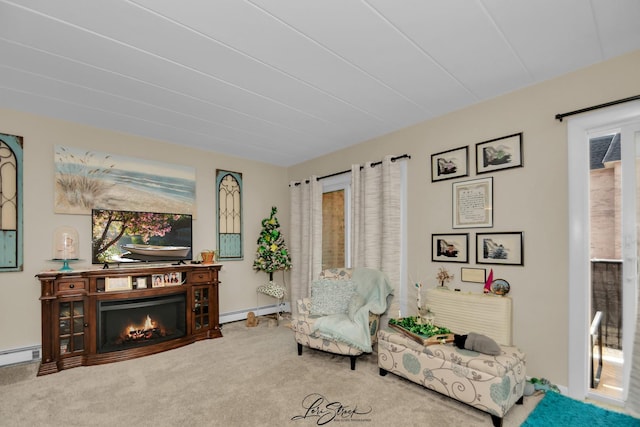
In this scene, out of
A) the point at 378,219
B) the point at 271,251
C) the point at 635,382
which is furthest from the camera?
the point at 271,251

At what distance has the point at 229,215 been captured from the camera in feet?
16.1

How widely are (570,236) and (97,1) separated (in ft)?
12.0

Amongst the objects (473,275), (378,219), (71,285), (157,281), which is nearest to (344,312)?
(378,219)

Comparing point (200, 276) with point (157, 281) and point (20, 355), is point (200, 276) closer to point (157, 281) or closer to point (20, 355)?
point (157, 281)

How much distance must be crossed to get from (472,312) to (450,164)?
1513 mm

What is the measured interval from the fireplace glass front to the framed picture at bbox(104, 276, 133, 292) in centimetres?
14

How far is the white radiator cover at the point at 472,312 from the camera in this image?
2770 millimetres

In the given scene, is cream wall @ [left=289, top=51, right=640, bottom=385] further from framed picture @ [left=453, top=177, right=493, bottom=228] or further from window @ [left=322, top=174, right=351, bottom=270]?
window @ [left=322, top=174, right=351, bottom=270]

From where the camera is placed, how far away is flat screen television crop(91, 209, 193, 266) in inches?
147

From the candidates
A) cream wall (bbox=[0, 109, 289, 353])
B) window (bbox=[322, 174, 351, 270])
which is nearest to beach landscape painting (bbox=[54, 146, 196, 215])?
cream wall (bbox=[0, 109, 289, 353])

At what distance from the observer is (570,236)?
253 centimetres

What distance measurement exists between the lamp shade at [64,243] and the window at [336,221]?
320 centimetres

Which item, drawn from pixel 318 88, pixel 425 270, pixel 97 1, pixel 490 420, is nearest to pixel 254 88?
pixel 318 88

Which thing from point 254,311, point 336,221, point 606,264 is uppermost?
point 336,221
